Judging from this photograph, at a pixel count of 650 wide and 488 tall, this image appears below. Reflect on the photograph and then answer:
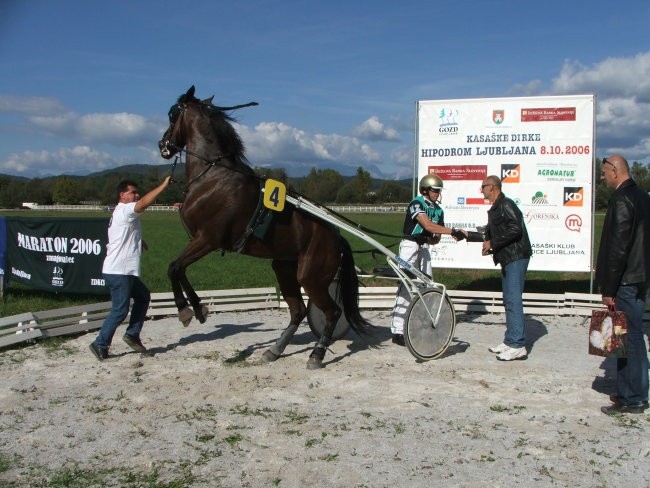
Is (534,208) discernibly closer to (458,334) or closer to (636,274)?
(458,334)

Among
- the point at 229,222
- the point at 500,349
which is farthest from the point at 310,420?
the point at 500,349

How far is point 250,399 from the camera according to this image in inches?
217

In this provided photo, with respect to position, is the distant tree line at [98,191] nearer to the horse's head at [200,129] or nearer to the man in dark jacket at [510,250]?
the man in dark jacket at [510,250]

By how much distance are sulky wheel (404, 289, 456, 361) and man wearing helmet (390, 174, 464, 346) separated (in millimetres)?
524

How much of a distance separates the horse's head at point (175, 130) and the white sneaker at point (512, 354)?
4309mm

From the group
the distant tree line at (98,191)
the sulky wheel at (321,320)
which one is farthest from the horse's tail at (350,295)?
the distant tree line at (98,191)

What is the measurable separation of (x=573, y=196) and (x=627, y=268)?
5593mm

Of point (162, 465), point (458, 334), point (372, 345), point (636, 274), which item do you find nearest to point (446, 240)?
point (458, 334)

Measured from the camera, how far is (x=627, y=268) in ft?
16.8

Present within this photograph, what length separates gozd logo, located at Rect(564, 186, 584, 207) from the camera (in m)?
10.3

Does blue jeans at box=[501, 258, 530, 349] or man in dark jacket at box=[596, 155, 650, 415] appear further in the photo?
blue jeans at box=[501, 258, 530, 349]

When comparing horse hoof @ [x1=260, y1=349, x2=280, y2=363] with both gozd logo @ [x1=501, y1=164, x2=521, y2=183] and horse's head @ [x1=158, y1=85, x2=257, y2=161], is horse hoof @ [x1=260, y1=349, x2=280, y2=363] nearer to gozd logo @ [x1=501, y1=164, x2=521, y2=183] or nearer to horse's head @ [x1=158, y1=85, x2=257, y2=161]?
horse's head @ [x1=158, y1=85, x2=257, y2=161]

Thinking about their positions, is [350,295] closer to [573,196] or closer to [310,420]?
[310,420]

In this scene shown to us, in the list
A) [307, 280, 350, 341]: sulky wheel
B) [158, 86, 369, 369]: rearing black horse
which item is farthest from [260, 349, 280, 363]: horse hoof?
[307, 280, 350, 341]: sulky wheel
